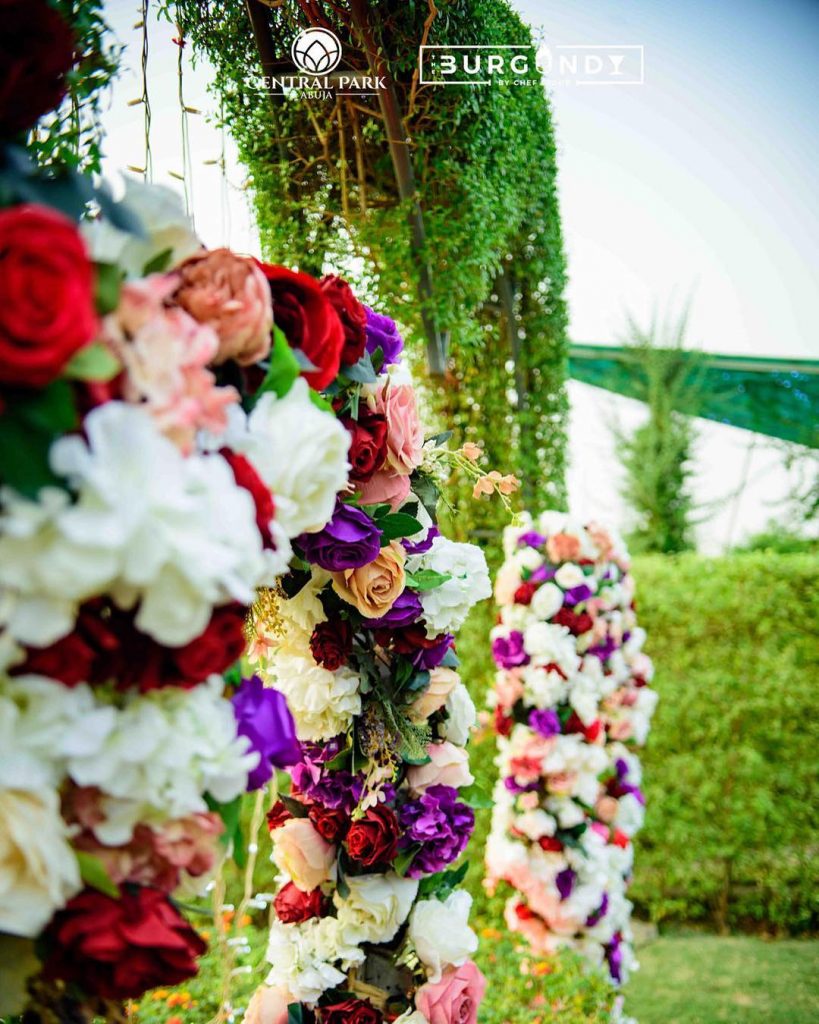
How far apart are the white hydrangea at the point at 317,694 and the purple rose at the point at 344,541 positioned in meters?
0.34

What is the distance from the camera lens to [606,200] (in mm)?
5801

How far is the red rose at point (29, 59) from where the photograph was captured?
0.69 m

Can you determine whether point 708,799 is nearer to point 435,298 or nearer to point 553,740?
point 553,740

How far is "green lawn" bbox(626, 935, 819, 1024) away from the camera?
14.1 feet

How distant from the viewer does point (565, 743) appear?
3332mm

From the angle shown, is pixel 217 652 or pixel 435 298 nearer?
pixel 217 652

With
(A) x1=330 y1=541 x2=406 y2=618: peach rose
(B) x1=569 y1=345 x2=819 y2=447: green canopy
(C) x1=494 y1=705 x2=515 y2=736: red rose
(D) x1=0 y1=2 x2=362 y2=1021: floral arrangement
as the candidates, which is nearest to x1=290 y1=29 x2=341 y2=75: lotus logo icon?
(A) x1=330 y1=541 x2=406 y2=618: peach rose

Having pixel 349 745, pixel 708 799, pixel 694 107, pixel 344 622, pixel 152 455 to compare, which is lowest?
pixel 708 799

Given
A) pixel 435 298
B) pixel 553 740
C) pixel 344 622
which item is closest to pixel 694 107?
pixel 435 298

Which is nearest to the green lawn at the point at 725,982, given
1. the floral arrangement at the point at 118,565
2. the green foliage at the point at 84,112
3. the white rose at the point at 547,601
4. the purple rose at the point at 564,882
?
the purple rose at the point at 564,882

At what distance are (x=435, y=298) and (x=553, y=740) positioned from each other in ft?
5.76

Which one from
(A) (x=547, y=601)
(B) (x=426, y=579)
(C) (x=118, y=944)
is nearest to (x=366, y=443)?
(B) (x=426, y=579)

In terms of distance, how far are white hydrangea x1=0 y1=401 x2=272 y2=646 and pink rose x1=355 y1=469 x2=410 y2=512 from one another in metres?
0.73

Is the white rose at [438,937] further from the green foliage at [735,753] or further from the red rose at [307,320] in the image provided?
the green foliage at [735,753]
